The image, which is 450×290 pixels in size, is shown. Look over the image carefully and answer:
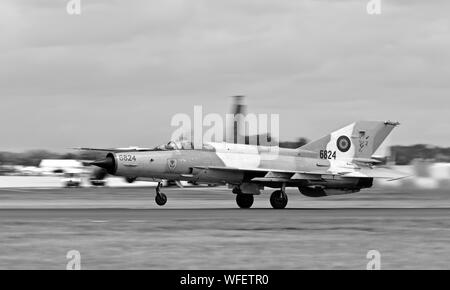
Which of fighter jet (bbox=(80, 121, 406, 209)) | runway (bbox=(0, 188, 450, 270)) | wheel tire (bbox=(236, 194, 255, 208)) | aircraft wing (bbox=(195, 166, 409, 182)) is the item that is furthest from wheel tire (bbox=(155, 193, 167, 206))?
runway (bbox=(0, 188, 450, 270))

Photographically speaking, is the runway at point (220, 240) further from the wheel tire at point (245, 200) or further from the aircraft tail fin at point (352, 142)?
the aircraft tail fin at point (352, 142)

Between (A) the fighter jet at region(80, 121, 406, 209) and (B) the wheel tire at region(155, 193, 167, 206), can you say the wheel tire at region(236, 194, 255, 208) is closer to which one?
(A) the fighter jet at region(80, 121, 406, 209)

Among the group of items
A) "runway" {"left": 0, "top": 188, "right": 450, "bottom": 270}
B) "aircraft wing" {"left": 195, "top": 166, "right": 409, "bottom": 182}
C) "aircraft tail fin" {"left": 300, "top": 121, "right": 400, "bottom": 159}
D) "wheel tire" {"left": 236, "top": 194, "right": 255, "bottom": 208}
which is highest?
"aircraft tail fin" {"left": 300, "top": 121, "right": 400, "bottom": 159}

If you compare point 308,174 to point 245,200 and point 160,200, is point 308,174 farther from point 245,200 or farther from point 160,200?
point 160,200

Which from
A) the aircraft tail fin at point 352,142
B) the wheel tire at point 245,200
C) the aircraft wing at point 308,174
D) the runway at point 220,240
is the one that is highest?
the aircraft tail fin at point 352,142

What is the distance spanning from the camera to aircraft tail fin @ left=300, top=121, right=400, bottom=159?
3644 centimetres

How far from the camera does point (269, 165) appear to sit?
3447 centimetres

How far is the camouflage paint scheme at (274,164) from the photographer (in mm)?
32594

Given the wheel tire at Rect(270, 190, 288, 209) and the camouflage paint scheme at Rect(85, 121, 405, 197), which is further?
the wheel tire at Rect(270, 190, 288, 209)

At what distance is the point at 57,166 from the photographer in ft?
361

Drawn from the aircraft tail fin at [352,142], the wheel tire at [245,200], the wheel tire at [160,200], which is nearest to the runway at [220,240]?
the wheel tire at [160,200]

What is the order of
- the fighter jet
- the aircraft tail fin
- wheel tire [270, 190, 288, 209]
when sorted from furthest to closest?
1. the aircraft tail fin
2. wheel tire [270, 190, 288, 209]
3. the fighter jet
